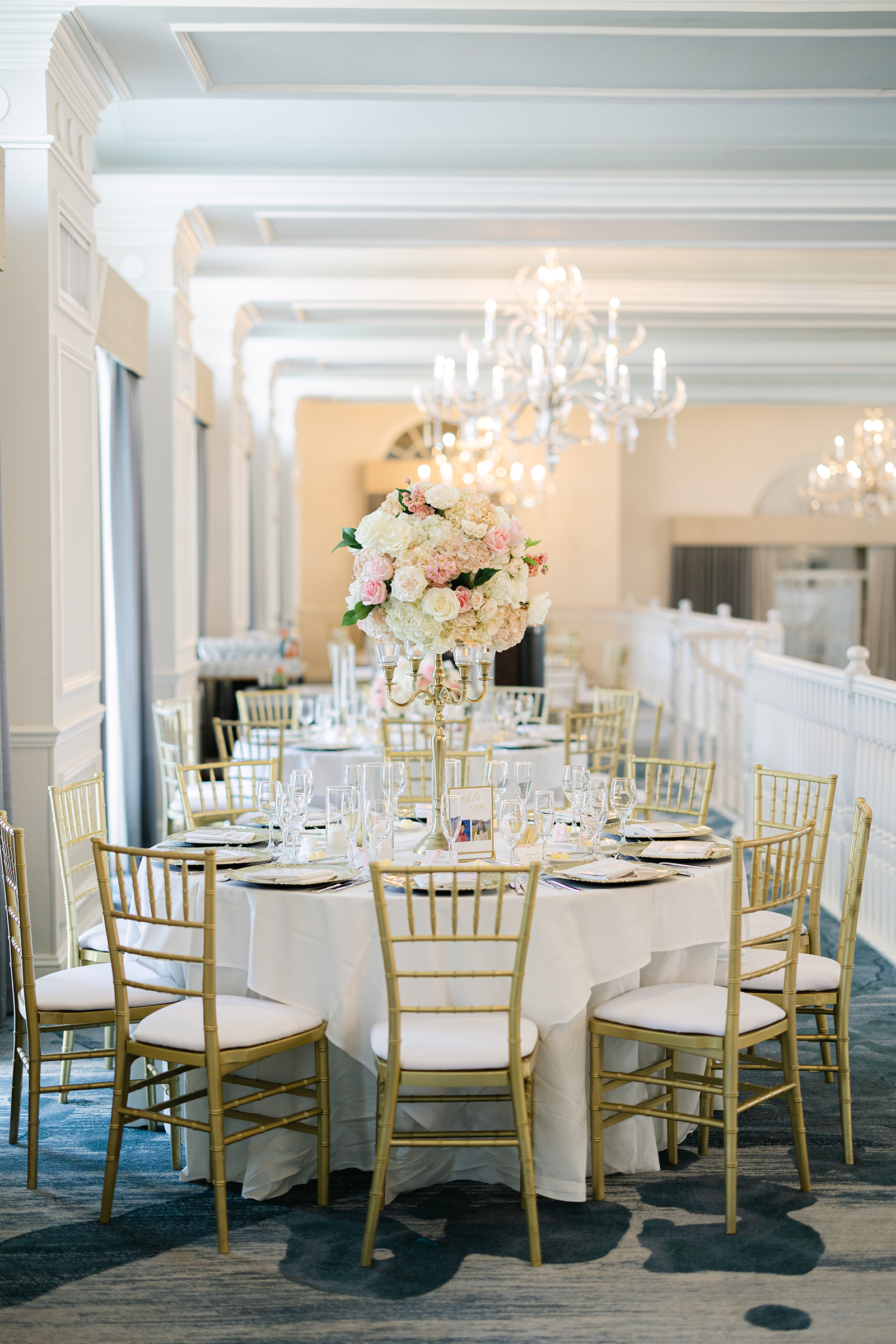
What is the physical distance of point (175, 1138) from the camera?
3.50m

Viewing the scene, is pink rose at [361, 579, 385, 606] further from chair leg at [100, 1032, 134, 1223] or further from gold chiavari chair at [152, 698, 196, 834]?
gold chiavari chair at [152, 698, 196, 834]

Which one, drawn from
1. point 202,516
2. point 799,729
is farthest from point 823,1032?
point 202,516

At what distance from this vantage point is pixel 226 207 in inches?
307

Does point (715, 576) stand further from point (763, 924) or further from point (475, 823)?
point (475, 823)

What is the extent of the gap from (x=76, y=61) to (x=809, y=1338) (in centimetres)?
536

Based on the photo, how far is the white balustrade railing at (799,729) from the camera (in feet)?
18.7

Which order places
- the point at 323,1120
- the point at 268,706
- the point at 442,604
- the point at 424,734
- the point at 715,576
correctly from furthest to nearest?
the point at 715,576
the point at 268,706
the point at 424,734
the point at 442,604
the point at 323,1120

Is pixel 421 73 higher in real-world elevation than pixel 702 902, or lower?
higher

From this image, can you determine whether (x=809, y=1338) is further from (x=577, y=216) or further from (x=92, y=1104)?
(x=577, y=216)

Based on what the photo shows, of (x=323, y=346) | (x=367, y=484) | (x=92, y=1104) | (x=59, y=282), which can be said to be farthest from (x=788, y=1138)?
(x=367, y=484)

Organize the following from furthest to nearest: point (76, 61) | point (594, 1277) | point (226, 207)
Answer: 1. point (226, 207)
2. point (76, 61)
3. point (594, 1277)

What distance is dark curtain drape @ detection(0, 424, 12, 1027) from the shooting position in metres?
4.62

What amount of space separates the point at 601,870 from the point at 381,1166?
1024 mm

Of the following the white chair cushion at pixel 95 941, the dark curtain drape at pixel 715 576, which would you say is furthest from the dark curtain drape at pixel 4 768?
the dark curtain drape at pixel 715 576
